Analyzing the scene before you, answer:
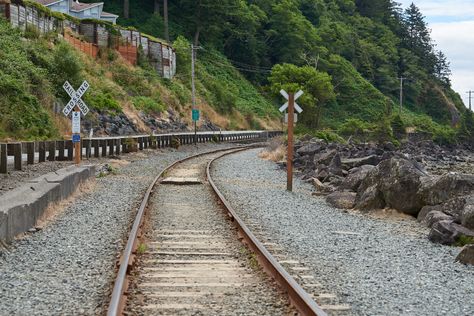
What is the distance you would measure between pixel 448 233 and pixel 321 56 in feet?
308

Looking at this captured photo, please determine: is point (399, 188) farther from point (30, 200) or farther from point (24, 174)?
point (24, 174)

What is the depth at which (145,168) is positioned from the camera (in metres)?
26.1

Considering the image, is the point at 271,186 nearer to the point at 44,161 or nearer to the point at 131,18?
the point at 44,161

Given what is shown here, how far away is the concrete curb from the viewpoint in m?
9.62

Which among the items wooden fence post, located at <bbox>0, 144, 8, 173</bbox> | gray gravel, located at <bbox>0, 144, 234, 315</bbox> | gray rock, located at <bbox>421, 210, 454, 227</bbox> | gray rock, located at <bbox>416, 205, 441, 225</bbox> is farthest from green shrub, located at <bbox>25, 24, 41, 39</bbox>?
gray rock, located at <bbox>421, 210, 454, 227</bbox>

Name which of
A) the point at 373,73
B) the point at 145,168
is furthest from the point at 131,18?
the point at 145,168

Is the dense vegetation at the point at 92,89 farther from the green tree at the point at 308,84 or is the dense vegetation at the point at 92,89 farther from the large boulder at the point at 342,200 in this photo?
the large boulder at the point at 342,200

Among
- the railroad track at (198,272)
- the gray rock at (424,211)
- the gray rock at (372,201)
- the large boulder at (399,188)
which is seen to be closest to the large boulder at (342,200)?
the gray rock at (372,201)

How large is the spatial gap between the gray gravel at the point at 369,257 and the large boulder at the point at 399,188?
69 cm

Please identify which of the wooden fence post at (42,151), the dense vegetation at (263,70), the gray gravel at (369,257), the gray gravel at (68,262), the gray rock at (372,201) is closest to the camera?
the gray gravel at (68,262)

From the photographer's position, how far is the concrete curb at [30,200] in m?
9.62

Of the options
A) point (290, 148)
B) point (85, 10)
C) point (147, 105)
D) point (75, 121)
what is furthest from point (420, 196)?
point (85, 10)

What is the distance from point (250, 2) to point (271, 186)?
8785 cm

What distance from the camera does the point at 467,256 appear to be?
913 centimetres
